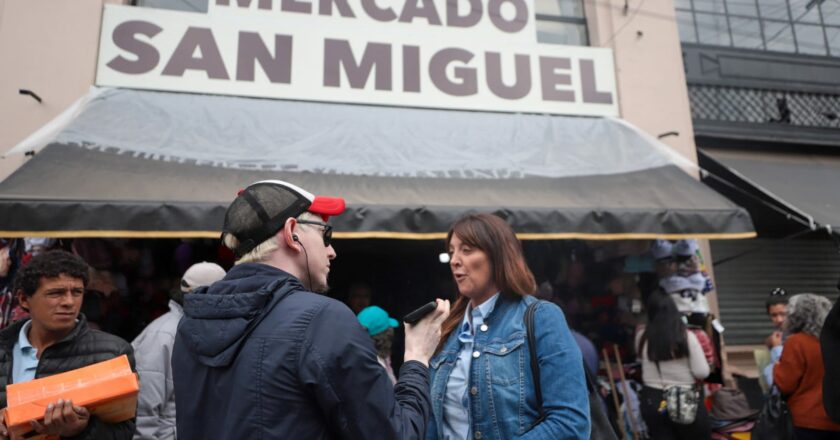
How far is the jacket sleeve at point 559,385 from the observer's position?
6.57 ft

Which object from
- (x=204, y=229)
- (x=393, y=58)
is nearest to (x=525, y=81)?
(x=393, y=58)

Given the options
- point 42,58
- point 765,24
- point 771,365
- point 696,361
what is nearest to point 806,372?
point 696,361

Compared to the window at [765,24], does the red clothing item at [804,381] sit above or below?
below

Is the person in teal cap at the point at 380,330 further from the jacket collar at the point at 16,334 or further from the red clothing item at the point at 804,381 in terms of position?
the red clothing item at the point at 804,381

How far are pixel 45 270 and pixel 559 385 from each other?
104 inches

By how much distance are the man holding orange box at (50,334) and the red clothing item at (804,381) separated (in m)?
4.62

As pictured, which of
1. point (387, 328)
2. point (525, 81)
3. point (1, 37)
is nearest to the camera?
point (387, 328)

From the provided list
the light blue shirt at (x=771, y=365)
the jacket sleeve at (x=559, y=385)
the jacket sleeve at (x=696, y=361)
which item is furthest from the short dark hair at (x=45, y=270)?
the light blue shirt at (x=771, y=365)

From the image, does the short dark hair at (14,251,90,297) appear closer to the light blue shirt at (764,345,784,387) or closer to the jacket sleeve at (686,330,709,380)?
the jacket sleeve at (686,330,709,380)

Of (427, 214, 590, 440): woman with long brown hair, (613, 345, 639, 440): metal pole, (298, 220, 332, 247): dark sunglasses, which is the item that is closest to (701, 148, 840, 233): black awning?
(613, 345, 639, 440): metal pole

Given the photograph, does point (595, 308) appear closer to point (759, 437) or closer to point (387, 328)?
point (759, 437)

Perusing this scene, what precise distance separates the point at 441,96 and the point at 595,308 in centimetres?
314

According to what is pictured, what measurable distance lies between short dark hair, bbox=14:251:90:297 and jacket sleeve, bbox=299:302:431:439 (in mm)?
2185

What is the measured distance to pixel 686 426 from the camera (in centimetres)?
473
